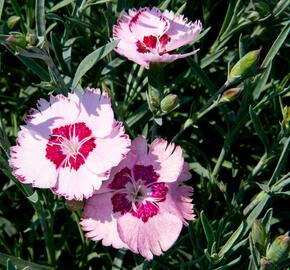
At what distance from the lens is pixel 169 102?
1416mm

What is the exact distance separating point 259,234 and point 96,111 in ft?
1.66

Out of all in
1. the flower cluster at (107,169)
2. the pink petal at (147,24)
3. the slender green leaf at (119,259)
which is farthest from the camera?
the slender green leaf at (119,259)

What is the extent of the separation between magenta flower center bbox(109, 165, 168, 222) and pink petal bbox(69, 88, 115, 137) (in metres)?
0.12

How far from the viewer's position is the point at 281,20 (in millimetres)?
2076

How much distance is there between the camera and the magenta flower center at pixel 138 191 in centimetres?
142

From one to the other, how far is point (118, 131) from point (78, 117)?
0.44 ft

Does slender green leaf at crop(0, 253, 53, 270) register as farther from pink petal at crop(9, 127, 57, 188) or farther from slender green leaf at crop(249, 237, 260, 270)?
slender green leaf at crop(249, 237, 260, 270)

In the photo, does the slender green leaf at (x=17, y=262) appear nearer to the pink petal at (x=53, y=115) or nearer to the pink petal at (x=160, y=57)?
the pink petal at (x=53, y=115)

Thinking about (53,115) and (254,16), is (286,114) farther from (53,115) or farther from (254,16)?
(53,115)

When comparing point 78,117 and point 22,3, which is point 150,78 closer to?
point 78,117

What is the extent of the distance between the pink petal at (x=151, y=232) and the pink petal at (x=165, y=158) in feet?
0.35

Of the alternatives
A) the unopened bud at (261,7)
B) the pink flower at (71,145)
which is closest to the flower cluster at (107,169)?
the pink flower at (71,145)

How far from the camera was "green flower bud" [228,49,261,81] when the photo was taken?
1452 mm

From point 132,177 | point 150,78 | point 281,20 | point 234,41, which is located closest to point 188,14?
point 234,41
